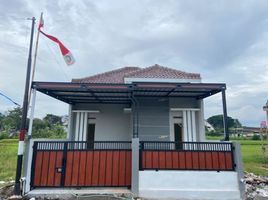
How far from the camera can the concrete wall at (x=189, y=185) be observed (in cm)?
601

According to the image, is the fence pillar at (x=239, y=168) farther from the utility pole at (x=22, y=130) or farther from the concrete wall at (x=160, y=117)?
the utility pole at (x=22, y=130)

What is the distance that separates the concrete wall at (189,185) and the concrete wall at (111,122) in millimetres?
3597

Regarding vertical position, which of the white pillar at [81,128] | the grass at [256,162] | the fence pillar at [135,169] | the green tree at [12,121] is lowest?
the grass at [256,162]

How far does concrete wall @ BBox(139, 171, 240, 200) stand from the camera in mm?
6008

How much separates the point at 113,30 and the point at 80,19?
6.45ft

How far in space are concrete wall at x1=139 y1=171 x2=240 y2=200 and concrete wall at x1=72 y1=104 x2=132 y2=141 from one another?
11.8 ft

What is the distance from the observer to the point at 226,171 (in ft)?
20.4

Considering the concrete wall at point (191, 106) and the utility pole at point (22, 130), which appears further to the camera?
the concrete wall at point (191, 106)

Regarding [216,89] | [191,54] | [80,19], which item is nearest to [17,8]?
[80,19]

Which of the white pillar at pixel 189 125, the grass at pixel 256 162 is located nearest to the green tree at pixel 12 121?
the white pillar at pixel 189 125

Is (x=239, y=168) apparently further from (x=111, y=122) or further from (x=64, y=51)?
(x=64, y=51)

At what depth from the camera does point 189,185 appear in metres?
6.11

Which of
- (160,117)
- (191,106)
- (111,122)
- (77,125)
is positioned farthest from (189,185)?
(77,125)

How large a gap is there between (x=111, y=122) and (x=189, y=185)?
4976 mm
